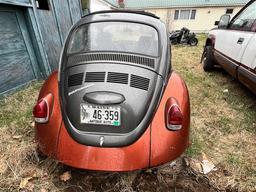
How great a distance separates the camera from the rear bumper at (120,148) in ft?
5.88

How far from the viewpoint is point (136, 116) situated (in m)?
1.92

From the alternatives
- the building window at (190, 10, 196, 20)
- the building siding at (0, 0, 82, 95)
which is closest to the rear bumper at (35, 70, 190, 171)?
the building siding at (0, 0, 82, 95)

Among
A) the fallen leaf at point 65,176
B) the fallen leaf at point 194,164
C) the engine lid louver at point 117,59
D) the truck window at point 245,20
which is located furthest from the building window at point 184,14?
the fallen leaf at point 65,176

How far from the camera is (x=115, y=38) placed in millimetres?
2549

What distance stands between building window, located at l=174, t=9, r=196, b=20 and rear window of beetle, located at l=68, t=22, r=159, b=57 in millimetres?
23252

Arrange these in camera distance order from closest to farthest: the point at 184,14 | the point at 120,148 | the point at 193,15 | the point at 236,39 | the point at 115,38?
the point at 120,148
the point at 115,38
the point at 236,39
the point at 193,15
the point at 184,14

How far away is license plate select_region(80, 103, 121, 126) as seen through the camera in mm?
1884

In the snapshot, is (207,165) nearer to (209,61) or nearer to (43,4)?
(209,61)

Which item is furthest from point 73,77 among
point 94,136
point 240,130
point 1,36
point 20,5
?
point 20,5

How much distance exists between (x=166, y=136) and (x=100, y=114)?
0.66 m

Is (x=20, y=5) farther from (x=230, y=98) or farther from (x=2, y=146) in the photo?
(x=230, y=98)

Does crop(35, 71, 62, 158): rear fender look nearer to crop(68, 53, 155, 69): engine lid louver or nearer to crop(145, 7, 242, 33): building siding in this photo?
crop(68, 53, 155, 69): engine lid louver

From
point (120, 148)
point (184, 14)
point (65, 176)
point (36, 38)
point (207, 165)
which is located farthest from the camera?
point (184, 14)

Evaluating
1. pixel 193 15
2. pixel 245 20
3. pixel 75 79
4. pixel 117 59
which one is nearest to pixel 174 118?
pixel 117 59
